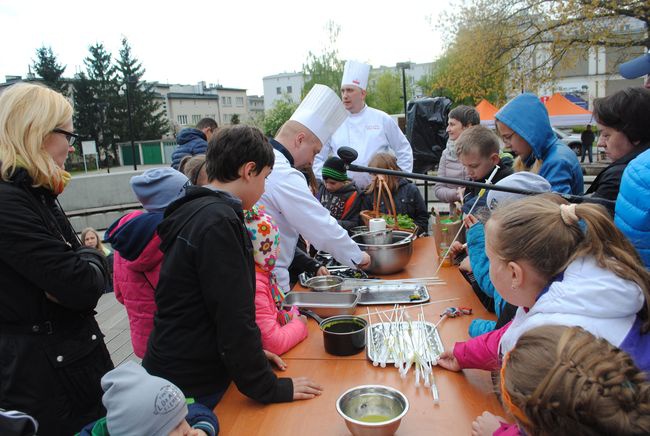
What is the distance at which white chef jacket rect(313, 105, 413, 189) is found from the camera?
16.0ft

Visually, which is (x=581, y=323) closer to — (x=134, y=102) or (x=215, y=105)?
(x=134, y=102)

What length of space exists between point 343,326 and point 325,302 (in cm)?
31

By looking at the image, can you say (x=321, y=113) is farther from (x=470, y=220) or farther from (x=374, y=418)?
(x=374, y=418)

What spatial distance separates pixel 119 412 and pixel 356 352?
876 millimetres

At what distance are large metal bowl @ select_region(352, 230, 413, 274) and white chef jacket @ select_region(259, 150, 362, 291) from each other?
0.12 meters

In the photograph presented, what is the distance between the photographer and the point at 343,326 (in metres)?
1.94

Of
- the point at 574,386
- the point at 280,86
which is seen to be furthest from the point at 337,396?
the point at 280,86

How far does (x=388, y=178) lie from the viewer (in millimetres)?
3840

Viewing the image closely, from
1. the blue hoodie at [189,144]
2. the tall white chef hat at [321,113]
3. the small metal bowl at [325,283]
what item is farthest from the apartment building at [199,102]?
the small metal bowl at [325,283]

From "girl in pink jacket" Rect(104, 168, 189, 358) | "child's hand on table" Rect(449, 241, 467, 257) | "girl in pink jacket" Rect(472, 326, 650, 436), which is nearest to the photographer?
"girl in pink jacket" Rect(472, 326, 650, 436)

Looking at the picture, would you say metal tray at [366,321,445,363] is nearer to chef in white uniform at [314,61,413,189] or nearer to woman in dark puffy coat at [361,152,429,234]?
woman in dark puffy coat at [361,152,429,234]

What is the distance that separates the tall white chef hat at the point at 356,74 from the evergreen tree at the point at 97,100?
3840 centimetres

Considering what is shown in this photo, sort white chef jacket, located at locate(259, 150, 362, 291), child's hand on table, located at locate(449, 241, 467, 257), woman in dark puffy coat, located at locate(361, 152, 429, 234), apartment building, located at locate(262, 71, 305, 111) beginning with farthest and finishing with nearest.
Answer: apartment building, located at locate(262, 71, 305, 111) < woman in dark puffy coat, located at locate(361, 152, 429, 234) < child's hand on table, located at locate(449, 241, 467, 257) < white chef jacket, located at locate(259, 150, 362, 291)

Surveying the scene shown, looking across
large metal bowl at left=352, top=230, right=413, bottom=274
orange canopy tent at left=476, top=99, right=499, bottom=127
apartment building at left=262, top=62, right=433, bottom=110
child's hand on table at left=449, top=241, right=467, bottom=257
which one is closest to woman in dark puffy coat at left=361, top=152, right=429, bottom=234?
child's hand on table at left=449, top=241, right=467, bottom=257
